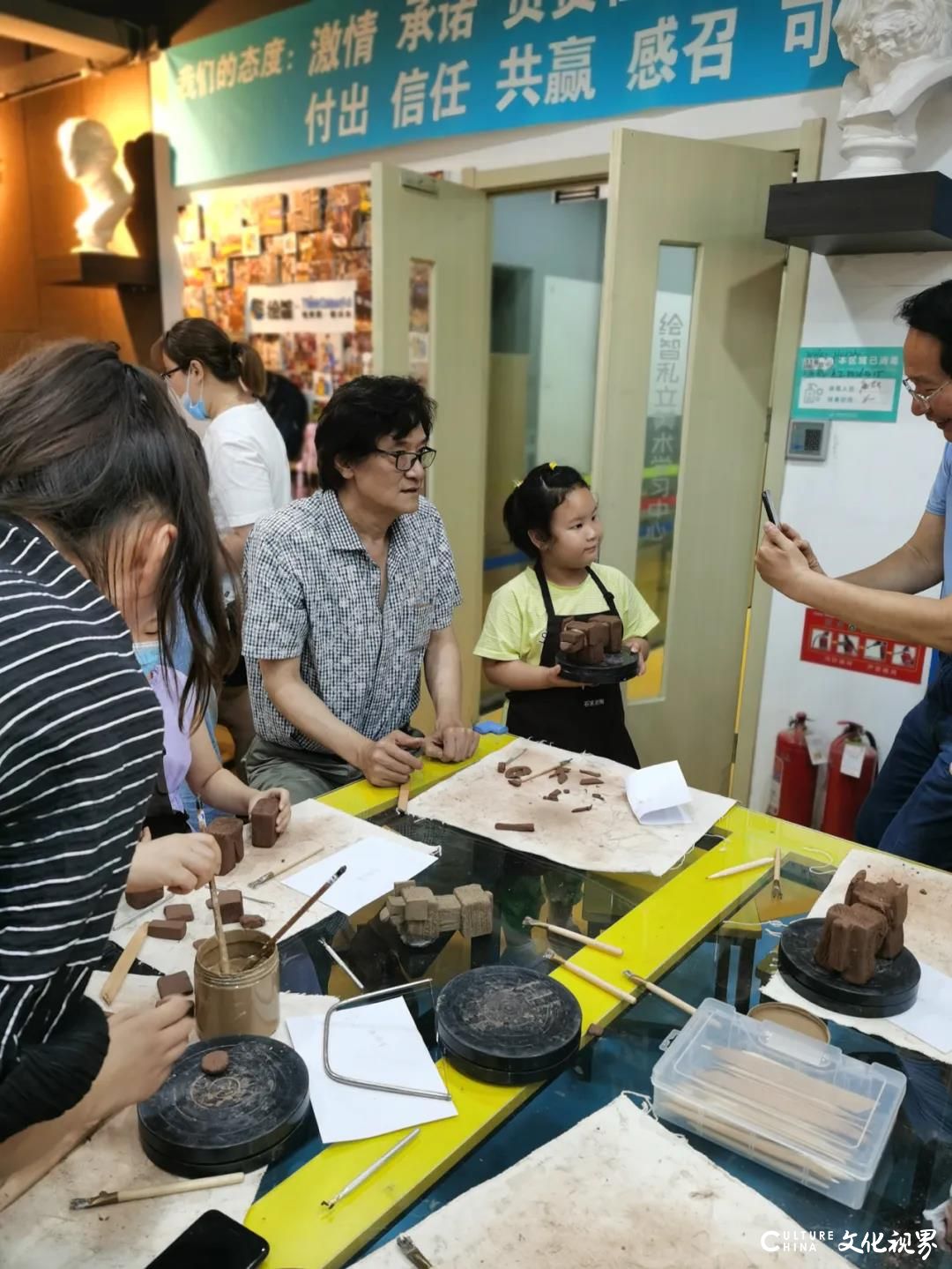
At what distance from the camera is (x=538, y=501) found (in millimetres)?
2404

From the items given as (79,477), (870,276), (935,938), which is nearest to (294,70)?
(870,276)

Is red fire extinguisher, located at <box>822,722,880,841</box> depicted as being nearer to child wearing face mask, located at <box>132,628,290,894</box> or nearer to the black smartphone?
child wearing face mask, located at <box>132,628,290,894</box>

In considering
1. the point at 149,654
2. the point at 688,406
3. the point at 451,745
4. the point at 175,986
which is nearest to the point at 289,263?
the point at 688,406

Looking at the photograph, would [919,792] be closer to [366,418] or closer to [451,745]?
[451,745]

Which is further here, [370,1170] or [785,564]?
Result: [785,564]

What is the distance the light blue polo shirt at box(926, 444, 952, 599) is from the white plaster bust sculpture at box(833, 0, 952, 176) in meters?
0.84

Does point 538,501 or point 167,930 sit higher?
point 538,501

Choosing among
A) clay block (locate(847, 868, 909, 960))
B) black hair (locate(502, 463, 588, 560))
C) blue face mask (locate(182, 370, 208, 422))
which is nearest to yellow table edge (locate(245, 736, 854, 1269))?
clay block (locate(847, 868, 909, 960))

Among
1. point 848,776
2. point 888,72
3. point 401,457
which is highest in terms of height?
point 888,72

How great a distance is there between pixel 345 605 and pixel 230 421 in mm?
1286

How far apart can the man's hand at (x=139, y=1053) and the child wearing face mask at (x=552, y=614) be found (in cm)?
143

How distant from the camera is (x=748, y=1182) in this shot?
0.97 metres

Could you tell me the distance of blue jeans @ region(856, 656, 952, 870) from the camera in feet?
6.24

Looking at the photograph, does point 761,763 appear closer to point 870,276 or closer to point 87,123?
point 870,276
